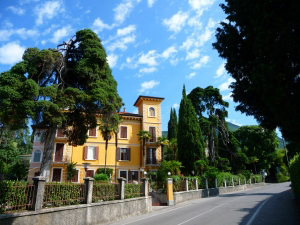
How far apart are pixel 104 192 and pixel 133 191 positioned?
8.33 feet

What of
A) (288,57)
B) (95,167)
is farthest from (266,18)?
(95,167)

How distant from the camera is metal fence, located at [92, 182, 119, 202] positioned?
32.1 feet

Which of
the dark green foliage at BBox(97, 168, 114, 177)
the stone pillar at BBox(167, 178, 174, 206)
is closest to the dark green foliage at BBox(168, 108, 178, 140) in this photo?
the dark green foliage at BBox(97, 168, 114, 177)

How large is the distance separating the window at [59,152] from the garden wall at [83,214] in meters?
17.9

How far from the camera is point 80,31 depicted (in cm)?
1702

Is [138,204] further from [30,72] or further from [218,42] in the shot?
[30,72]

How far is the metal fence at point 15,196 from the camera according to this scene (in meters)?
6.41

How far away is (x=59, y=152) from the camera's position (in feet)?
88.1

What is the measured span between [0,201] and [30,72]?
34.4 feet

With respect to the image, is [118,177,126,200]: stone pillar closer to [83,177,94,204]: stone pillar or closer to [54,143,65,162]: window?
[83,177,94,204]: stone pillar

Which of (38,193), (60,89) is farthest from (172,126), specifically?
(38,193)

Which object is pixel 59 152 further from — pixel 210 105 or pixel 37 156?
pixel 210 105

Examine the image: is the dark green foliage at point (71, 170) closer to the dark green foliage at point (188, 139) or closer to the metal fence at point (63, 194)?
the dark green foliage at point (188, 139)

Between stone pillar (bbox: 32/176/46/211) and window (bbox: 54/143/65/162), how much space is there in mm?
20655
